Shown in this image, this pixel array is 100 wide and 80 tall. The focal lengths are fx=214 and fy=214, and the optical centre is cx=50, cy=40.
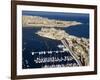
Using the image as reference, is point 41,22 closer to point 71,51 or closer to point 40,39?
point 40,39

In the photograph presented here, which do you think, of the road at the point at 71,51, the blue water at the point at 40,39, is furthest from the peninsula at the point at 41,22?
the road at the point at 71,51

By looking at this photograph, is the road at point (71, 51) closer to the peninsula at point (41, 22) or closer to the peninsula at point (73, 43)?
the peninsula at point (73, 43)

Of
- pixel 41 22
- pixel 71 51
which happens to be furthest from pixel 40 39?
pixel 71 51

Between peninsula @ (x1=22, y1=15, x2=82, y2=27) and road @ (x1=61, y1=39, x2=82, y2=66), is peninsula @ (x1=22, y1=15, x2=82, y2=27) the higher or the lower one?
the higher one

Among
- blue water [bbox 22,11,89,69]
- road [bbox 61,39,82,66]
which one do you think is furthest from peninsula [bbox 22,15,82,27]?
road [bbox 61,39,82,66]

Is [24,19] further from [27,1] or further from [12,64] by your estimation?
[12,64]

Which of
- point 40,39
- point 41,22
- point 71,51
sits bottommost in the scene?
point 71,51

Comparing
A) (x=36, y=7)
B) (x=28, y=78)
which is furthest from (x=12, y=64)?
(x=36, y=7)

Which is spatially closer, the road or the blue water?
the blue water

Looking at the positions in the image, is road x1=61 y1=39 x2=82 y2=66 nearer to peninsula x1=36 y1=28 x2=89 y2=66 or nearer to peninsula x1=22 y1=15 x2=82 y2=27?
peninsula x1=36 y1=28 x2=89 y2=66
